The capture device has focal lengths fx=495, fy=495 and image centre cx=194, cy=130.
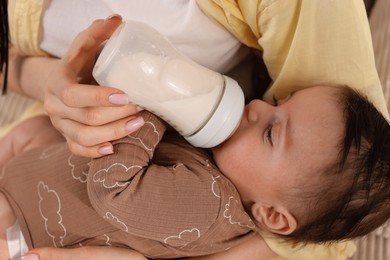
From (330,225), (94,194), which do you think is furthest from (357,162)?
(94,194)

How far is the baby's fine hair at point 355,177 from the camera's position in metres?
0.77

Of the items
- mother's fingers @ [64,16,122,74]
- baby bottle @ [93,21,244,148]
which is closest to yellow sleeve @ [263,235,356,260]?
baby bottle @ [93,21,244,148]

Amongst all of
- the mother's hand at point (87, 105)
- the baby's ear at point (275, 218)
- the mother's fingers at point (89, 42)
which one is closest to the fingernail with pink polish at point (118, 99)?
the mother's hand at point (87, 105)

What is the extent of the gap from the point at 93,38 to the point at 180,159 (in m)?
0.25

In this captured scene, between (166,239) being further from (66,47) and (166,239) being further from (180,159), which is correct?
(66,47)

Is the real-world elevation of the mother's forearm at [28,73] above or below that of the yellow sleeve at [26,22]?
below

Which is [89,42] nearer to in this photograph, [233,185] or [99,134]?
[99,134]

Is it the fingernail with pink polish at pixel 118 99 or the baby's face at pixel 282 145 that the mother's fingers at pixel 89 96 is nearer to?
the fingernail with pink polish at pixel 118 99

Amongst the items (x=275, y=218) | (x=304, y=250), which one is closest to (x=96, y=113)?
(x=275, y=218)

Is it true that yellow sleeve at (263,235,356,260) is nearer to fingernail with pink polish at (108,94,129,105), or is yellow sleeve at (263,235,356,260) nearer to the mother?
the mother

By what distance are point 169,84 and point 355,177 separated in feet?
1.06

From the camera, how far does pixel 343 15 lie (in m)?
0.78

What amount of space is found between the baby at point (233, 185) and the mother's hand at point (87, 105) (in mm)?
38

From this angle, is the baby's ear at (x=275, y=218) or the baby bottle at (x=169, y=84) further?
the baby's ear at (x=275, y=218)
